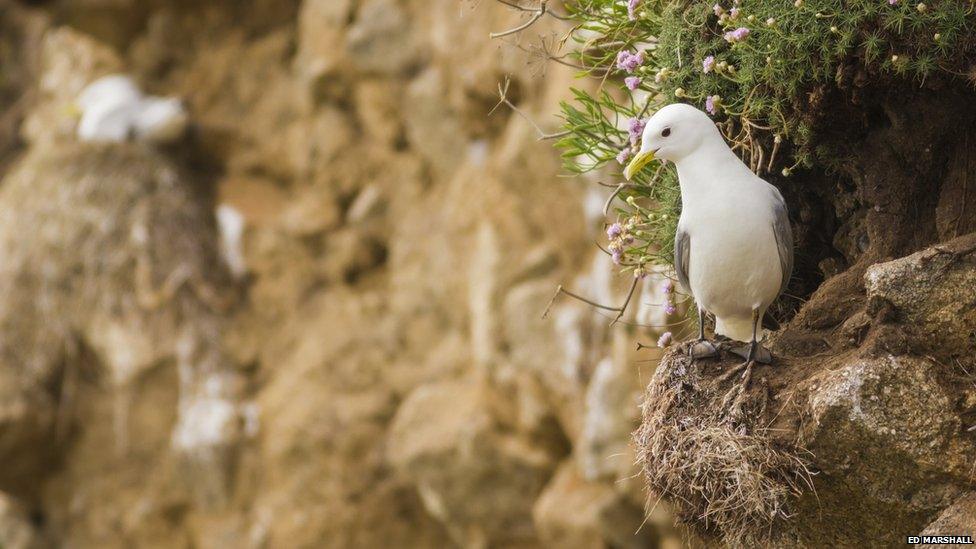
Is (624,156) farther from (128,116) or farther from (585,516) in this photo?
(128,116)

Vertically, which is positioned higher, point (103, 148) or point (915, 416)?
point (915, 416)

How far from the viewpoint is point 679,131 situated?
9.55 feet

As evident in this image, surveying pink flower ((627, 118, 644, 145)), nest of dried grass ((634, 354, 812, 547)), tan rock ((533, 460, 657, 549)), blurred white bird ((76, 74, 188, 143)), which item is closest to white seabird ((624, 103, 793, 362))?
nest of dried grass ((634, 354, 812, 547))

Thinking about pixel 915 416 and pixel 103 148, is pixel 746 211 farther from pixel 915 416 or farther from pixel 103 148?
pixel 103 148

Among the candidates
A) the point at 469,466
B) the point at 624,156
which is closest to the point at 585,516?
the point at 469,466

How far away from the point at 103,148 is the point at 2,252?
37.0 inches

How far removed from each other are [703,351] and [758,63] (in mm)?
744

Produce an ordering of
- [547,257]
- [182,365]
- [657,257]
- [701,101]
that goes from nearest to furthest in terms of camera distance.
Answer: [701,101] < [657,257] < [547,257] < [182,365]

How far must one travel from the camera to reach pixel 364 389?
6844mm

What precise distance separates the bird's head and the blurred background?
106 inches

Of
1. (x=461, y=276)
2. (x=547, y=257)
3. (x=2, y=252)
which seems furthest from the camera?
(x=2, y=252)

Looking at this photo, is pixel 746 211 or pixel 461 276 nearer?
pixel 746 211

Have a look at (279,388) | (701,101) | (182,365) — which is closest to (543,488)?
(279,388)

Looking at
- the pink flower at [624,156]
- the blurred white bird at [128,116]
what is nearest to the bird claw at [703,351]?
the pink flower at [624,156]
